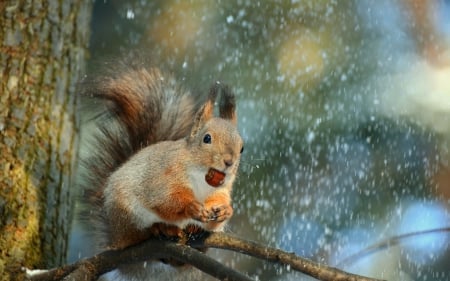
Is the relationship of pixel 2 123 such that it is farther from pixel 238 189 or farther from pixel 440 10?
pixel 440 10

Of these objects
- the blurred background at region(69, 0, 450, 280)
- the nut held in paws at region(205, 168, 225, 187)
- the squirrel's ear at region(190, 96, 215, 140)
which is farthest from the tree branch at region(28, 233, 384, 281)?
the blurred background at region(69, 0, 450, 280)

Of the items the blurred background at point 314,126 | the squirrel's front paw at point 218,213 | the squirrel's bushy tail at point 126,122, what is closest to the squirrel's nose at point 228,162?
the squirrel's front paw at point 218,213

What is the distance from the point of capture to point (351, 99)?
138 inches

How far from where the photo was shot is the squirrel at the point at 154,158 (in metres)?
1.83

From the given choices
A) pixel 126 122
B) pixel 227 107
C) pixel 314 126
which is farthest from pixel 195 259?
pixel 314 126

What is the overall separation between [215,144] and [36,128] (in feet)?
1.71

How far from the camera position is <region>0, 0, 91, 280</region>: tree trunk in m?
1.99

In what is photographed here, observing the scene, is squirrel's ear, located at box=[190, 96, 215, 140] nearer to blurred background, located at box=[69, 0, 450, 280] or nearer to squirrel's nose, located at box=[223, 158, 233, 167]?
squirrel's nose, located at box=[223, 158, 233, 167]

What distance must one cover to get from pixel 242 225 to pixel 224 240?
1454 millimetres

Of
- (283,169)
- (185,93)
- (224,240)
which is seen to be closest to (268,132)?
(283,169)

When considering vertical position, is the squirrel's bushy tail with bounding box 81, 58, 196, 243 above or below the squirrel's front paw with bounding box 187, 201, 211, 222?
above

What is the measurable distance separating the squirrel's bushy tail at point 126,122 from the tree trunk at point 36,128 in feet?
0.22

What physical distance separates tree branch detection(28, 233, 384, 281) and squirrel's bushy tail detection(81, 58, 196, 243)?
0.25 m

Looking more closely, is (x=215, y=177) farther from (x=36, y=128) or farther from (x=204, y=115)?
(x=36, y=128)
